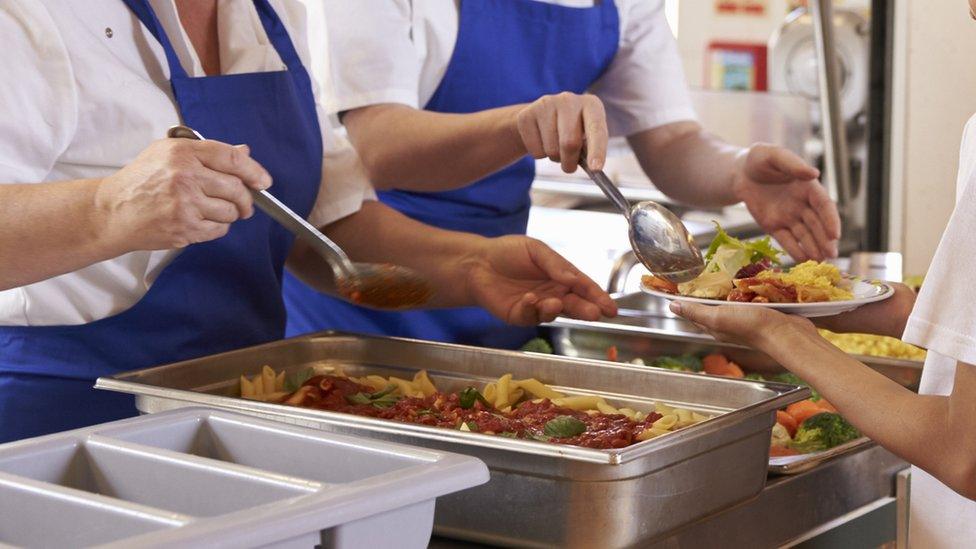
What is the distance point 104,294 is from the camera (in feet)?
5.13

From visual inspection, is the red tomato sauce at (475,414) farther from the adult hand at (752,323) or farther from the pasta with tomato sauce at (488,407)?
the adult hand at (752,323)

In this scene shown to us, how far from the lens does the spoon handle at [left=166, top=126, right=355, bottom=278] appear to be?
4.56 ft

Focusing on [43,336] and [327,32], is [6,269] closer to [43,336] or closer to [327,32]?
[43,336]

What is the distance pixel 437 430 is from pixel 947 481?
49cm

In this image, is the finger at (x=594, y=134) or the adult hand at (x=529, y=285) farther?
the adult hand at (x=529, y=285)

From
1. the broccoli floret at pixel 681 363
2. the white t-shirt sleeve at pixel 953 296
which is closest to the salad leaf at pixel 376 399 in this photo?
the broccoli floret at pixel 681 363

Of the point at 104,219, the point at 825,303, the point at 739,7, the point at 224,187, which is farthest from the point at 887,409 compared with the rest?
the point at 739,7

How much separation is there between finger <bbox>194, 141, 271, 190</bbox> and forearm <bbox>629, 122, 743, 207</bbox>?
3.72 feet

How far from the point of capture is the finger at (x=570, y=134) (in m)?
1.69

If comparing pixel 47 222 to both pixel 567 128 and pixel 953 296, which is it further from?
pixel 953 296

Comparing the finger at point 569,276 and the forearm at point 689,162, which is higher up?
the forearm at point 689,162

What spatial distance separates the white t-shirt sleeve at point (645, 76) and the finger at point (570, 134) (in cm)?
72

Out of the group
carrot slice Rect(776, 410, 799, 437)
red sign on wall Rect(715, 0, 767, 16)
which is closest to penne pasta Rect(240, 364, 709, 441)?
carrot slice Rect(776, 410, 799, 437)

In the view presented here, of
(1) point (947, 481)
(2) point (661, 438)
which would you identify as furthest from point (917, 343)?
(2) point (661, 438)
